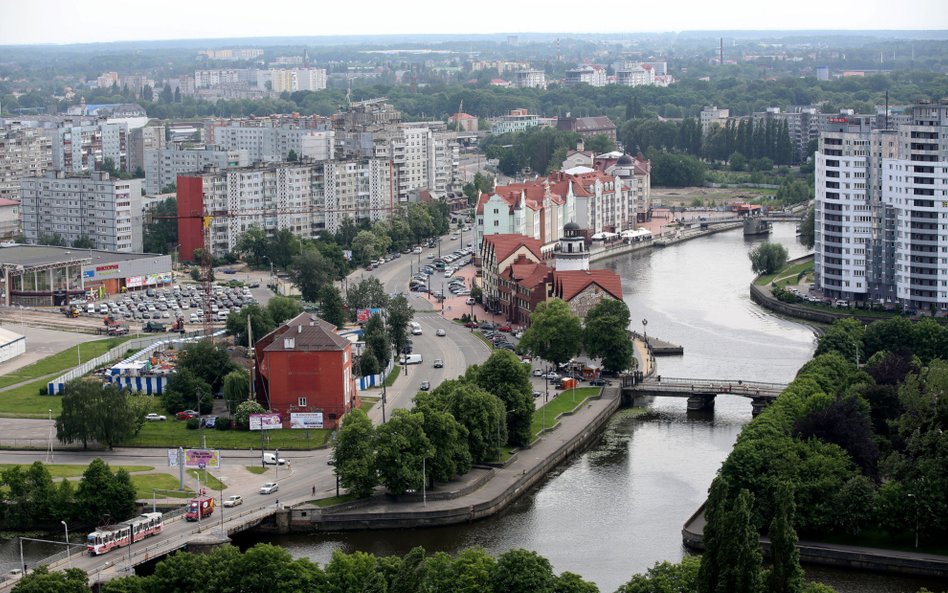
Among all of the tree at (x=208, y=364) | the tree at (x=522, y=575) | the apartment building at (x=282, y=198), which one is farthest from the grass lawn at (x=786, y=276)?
the tree at (x=522, y=575)

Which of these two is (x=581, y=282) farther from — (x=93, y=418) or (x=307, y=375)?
(x=93, y=418)

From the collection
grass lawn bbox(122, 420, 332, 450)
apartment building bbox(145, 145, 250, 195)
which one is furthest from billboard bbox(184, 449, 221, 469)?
apartment building bbox(145, 145, 250, 195)

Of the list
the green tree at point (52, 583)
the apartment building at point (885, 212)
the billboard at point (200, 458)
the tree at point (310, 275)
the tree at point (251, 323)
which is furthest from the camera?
the tree at point (310, 275)

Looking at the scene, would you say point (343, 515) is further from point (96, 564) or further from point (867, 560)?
point (867, 560)

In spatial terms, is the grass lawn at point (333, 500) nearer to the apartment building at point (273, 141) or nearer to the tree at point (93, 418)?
the tree at point (93, 418)

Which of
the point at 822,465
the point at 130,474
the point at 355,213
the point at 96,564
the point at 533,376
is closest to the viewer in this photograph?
the point at 96,564

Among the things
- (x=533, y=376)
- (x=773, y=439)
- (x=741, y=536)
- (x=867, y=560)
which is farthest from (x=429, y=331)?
(x=741, y=536)

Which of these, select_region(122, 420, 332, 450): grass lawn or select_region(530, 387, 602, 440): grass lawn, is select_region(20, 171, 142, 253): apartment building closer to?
select_region(530, 387, 602, 440): grass lawn
